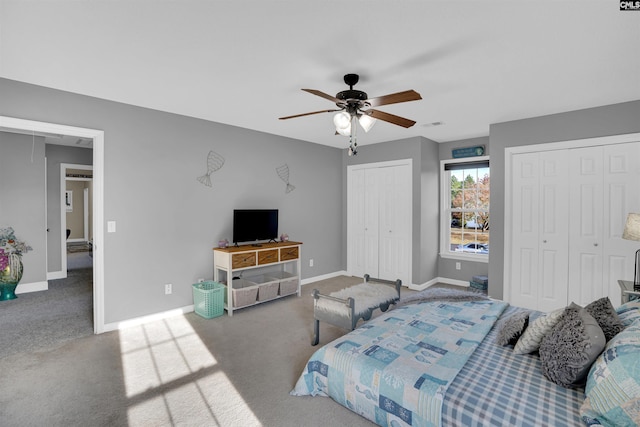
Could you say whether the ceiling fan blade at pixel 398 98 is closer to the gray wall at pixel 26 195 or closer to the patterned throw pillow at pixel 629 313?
the patterned throw pillow at pixel 629 313

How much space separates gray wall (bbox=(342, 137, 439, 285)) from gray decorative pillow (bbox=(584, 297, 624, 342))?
3.16m

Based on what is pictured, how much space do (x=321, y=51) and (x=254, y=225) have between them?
2.76m

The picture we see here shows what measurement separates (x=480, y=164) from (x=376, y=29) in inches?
155

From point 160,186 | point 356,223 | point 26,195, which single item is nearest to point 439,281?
point 356,223

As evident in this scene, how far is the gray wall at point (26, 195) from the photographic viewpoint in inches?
189

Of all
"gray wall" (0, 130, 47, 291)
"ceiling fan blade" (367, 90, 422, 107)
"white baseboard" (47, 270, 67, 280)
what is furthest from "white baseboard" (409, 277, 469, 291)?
"white baseboard" (47, 270, 67, 280)

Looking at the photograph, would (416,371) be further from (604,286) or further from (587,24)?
(604,286)

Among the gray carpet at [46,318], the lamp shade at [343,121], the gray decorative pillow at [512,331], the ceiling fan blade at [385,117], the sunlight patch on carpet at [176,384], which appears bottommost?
the sunlight patch on carpet at [176,384]

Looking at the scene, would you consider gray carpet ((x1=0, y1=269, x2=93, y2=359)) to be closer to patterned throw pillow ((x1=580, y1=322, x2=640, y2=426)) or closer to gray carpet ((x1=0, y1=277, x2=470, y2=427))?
gray carpet ((x1=0, y1=277, x2=470, y2=427))

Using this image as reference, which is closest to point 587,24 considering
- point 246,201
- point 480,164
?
point 480,164

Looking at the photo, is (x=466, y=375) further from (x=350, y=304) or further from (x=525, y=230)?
(x=525, y=230)

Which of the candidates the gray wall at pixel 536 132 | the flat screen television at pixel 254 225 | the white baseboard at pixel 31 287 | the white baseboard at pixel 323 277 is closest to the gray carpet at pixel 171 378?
the flat screen television at pixel 254 225

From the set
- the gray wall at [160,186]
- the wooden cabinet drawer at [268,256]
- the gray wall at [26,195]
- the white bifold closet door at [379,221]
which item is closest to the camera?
the gray wall at [160,186]

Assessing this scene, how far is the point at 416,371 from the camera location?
1.74 meters
